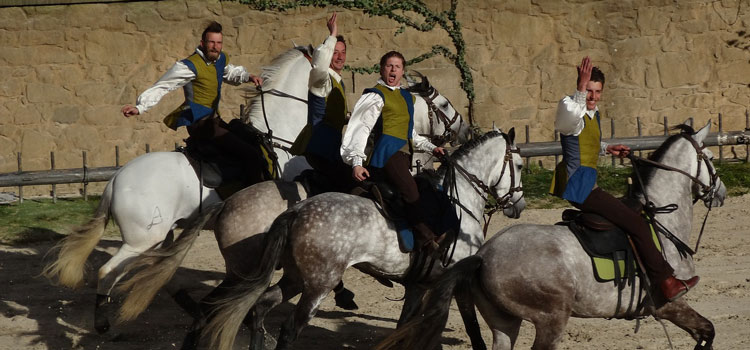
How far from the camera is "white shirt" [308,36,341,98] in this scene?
8164 mm

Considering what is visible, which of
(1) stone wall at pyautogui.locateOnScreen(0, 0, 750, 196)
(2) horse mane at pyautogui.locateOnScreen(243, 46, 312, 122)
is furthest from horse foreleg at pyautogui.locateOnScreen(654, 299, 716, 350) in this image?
(1) stone wall at pyautogui.locateOnScreen(0, 0, 750, 196)

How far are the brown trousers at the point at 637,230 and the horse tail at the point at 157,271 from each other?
2758mm

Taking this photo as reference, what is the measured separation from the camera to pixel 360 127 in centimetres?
729

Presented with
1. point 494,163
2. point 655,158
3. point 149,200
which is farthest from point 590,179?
point 149,200

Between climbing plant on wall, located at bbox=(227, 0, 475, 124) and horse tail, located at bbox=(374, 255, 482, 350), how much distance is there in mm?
8506

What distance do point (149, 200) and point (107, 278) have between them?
27.8 inches

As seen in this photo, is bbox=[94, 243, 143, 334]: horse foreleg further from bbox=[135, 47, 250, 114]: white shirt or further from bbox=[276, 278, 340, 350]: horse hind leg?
bbox=[276, 278, 340, 350]: horse hind leg

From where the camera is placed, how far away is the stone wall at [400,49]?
14398mm

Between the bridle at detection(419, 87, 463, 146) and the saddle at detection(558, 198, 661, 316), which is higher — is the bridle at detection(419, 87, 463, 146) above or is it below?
above

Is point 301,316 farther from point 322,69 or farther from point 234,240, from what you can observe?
point 322,69

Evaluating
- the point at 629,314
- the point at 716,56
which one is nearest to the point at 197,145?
the point at 629,314

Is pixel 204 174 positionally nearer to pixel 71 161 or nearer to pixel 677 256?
pixel 677 256

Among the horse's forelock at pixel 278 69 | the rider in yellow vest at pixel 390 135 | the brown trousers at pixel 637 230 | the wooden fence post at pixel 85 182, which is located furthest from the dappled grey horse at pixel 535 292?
the wooden fence post at pixel 85 182

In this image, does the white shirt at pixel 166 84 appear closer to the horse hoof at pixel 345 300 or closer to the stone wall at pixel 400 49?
the horse hoof at pixel 345 300
